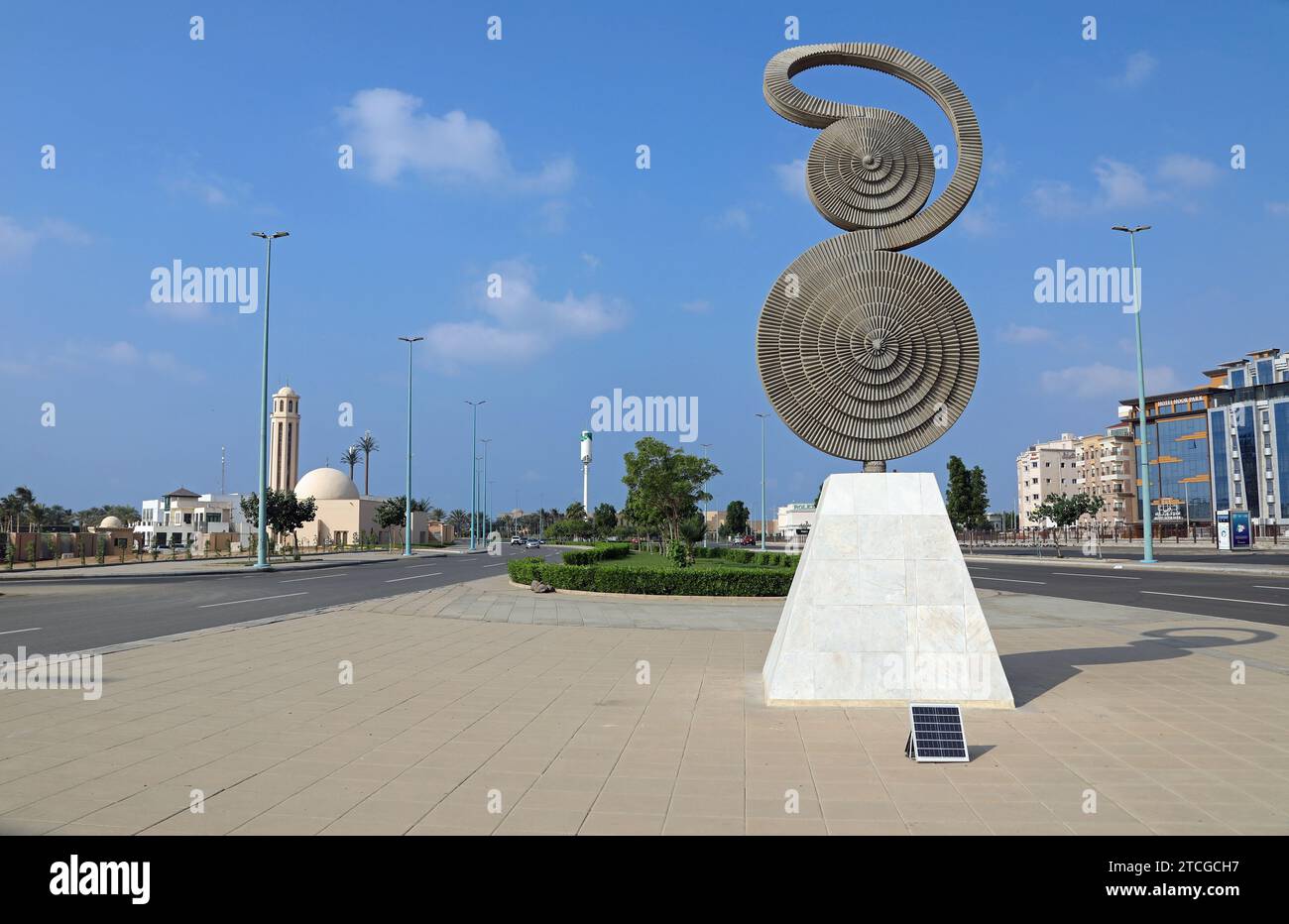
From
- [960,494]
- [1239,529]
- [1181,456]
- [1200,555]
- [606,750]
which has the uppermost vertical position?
[1181,456]

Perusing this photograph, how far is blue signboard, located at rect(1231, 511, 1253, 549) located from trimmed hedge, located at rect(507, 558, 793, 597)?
3822 centimetres

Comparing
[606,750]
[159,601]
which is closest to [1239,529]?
[159,601]

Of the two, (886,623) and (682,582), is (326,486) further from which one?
(886,623)

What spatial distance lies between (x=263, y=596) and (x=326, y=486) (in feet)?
201

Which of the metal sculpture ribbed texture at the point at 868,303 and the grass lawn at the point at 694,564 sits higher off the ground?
the metal sculpture ribbed texture at the point at 868,303

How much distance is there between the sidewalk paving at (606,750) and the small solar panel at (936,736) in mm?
124

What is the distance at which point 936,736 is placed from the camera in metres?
5.92

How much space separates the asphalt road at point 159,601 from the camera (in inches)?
512

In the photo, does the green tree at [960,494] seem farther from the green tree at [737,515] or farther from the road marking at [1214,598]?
the road marking at [1214,598]

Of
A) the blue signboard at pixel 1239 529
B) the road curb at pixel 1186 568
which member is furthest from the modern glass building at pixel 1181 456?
the road curb at pixel 1186 568

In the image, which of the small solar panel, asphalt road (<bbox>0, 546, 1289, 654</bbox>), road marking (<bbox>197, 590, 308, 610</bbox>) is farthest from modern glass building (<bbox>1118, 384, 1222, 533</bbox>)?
the small solar panel

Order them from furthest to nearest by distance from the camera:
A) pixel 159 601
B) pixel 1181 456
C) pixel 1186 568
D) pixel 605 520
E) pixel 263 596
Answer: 1. pixel 605 520
2. pixel 1181 456
3. pixel 1186 568
4. pixel 263 596
5. pixel 159 601
